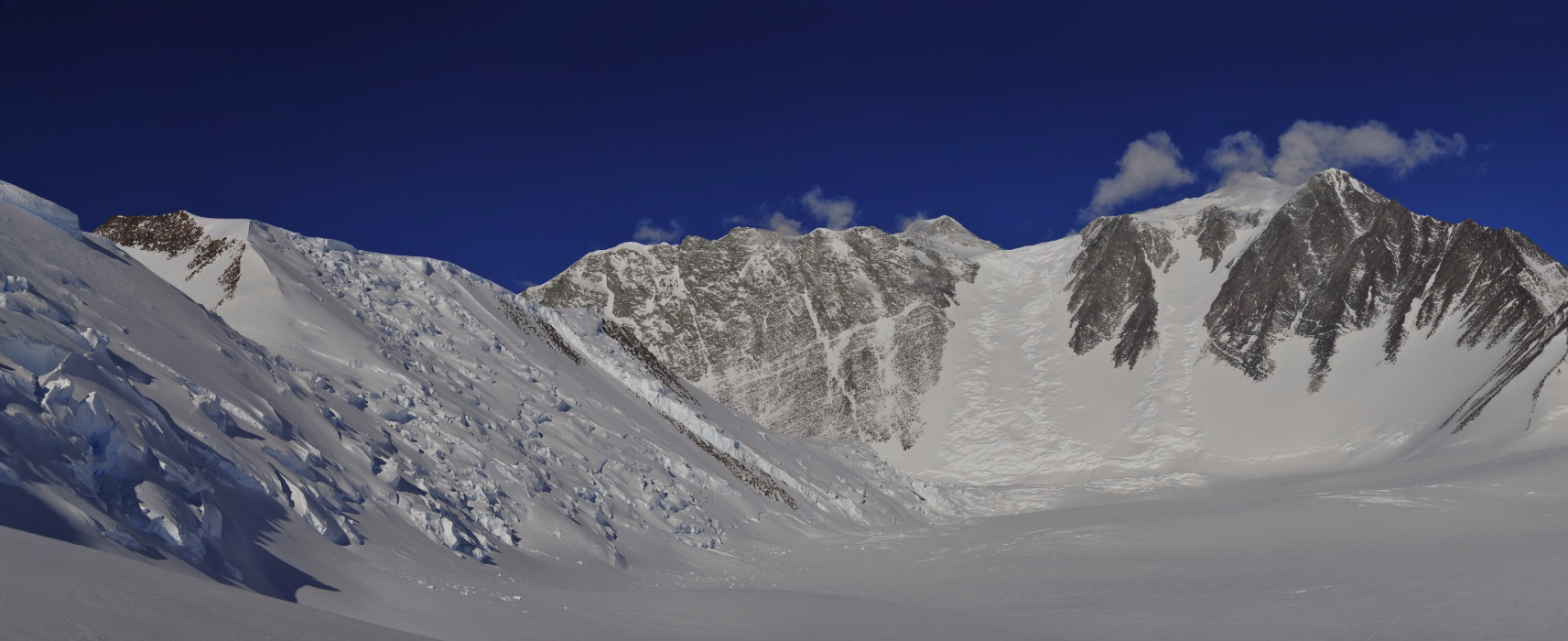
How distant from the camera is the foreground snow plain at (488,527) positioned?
11242 millimetres

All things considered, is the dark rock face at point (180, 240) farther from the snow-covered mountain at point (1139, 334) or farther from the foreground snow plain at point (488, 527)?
the snow-covered mountain at point (1139, 334)

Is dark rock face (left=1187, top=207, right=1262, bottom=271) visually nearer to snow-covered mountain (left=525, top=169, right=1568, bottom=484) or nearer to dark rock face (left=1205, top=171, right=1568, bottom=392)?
snow-covered mountain (left=525, top=169, right=1568, bottom=484)

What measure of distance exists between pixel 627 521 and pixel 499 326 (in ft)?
45.1

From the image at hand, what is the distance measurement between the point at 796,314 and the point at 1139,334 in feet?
166

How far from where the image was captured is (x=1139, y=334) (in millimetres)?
121562

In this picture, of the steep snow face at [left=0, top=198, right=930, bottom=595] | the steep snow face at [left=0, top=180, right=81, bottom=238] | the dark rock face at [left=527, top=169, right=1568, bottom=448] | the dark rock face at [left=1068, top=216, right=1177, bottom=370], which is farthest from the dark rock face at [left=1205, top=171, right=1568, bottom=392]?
the steep snow face at [left=0, top=180, right=81, bottom=238]

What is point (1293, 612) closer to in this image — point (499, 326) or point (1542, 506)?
point (1542, 506)

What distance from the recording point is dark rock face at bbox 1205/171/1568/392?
97.1m

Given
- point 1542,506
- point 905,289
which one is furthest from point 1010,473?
point 1542,506

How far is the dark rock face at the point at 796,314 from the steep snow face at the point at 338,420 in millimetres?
75814

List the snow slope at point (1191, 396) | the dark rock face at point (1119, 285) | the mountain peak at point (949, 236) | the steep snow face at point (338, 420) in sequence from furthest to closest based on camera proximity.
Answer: the mountain peak at point (949, 236) → the dark rock face at point (1119, 285) → the snow slope at point (1191, 396) → the steep snow face at point (338, 420)

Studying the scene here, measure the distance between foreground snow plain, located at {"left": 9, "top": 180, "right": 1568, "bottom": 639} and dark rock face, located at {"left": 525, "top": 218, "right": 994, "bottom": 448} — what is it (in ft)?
268

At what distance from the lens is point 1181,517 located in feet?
126

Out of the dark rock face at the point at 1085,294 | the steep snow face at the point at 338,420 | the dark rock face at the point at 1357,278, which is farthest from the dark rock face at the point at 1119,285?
the steep snow face at the point at 338,420
